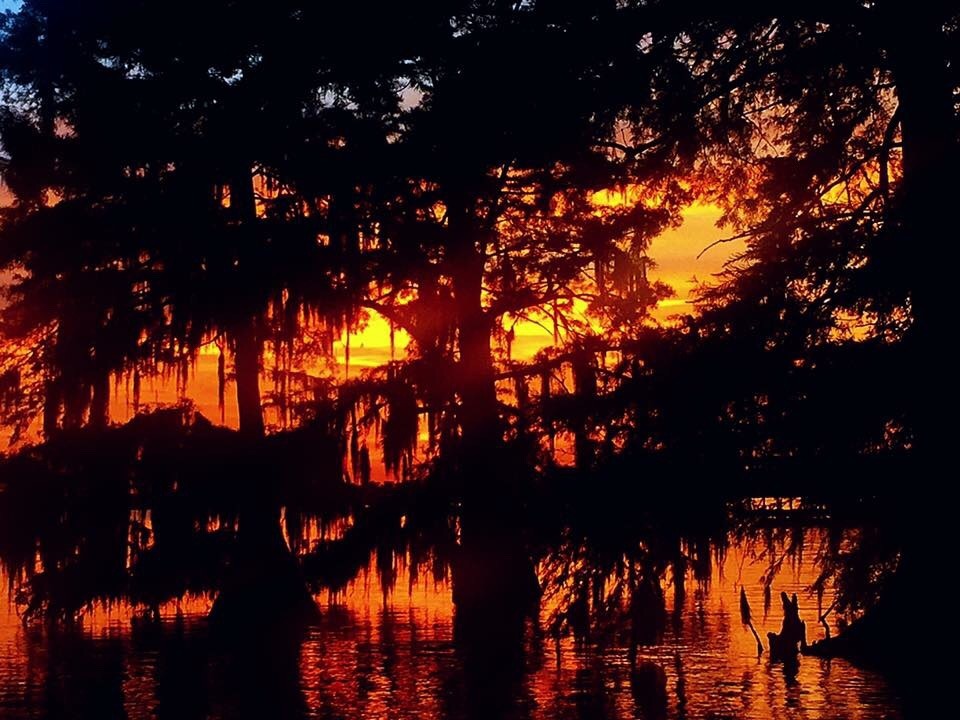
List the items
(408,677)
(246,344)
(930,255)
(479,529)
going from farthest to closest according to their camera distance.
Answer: (246,344) → (479,529) → (408,677) → (930,255)

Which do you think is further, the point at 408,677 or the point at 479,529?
the point at 479,529

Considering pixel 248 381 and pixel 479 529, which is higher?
pixel 248 381

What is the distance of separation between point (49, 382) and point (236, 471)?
3.57m

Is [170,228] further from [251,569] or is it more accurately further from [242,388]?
[251,569]

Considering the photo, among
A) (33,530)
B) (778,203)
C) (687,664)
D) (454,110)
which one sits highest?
(454,110)

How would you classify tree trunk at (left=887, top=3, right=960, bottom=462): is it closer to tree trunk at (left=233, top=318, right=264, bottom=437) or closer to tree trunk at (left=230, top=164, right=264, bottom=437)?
tree trunk at (left=230, top=164, right=264, bottom=437)

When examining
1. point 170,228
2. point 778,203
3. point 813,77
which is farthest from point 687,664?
point 170,228

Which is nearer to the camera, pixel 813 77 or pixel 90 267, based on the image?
pixel 813 77

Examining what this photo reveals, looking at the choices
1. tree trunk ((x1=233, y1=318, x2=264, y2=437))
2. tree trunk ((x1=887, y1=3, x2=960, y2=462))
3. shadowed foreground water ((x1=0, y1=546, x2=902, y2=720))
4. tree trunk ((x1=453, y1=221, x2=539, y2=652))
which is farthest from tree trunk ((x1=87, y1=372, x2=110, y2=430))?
tree trunk ((x1=887, y1=3, x2=960, y2=462))

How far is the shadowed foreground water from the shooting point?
1540 cm

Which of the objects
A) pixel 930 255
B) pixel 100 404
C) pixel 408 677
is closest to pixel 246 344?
pixel 100 404

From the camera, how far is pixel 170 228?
23141 mm

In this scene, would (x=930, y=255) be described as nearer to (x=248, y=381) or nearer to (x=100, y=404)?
(x=248, y=381)

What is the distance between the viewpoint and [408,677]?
18.5 metres
